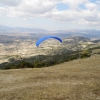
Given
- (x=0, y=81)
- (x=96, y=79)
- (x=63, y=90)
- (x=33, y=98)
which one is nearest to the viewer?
(x=33, y=98)

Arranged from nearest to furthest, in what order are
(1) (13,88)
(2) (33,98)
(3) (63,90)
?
1. (2) (33,98)
2. (3) (63,90)
3. (1) (13,88)

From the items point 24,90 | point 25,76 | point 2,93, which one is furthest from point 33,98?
point 25,76

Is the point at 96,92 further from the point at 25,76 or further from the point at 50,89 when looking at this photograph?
the point at 25,76

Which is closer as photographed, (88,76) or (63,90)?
(63,90)

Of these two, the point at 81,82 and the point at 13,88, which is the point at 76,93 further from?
the point at 13,88

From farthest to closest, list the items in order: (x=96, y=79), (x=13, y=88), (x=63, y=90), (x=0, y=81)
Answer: (x=0, y=81)
(x=96, y=79)
(x=13, y=88)
(x=63, y=90)

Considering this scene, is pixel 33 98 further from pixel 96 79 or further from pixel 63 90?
pixel 96 79

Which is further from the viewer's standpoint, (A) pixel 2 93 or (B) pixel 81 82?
(B) pixel 81 82

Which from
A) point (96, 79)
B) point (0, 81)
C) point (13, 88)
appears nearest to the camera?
point (13, 88)

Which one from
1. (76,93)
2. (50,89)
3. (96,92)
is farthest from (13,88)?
(96,92)
